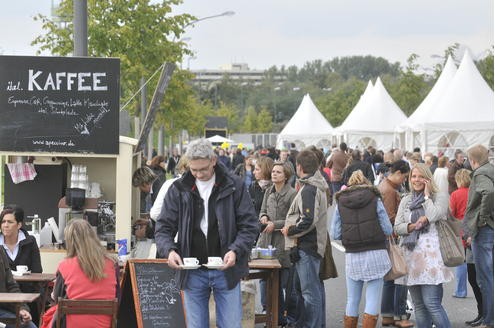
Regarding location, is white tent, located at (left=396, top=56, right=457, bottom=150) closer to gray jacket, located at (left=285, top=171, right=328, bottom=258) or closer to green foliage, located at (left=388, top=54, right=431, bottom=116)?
green foliage, located at (left=388, top=54, right=431, bottom=116)

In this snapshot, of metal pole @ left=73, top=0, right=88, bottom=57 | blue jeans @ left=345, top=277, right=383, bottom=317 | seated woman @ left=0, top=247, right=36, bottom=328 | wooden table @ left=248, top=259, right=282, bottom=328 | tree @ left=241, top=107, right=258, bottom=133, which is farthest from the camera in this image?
tree @ left=241, top=107, right=258, bottom=133

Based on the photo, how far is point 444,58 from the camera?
213 ft

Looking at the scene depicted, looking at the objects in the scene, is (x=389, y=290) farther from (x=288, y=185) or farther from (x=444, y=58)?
(x=444, y=58)

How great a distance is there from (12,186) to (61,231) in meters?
0.90

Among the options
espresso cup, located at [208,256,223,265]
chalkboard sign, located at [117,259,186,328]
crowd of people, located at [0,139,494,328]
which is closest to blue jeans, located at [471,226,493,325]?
crowd of people, located at [0,139,494,328]

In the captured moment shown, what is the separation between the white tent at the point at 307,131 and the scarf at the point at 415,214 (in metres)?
52.7

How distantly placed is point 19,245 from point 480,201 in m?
4.68

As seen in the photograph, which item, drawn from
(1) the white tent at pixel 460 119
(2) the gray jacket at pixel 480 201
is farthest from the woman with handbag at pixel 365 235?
(1) the white tent at pixel 460 119

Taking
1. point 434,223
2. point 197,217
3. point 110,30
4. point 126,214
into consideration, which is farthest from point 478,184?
point 110,30

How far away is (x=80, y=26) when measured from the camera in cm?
1164

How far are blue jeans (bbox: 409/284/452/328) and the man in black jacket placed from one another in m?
2.79

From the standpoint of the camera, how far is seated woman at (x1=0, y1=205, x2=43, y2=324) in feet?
28.6

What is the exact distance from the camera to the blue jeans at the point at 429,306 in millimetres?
8875

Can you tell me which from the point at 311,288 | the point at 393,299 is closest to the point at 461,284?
the point at 393,299
